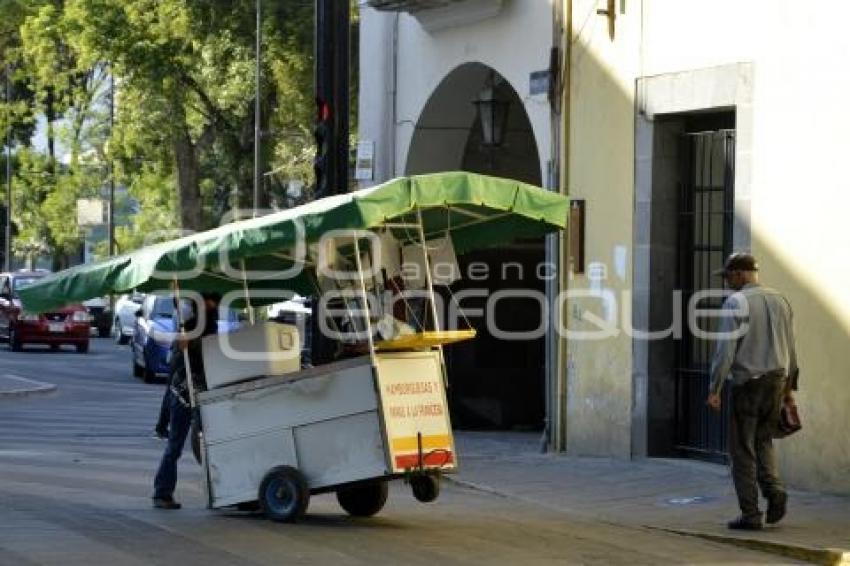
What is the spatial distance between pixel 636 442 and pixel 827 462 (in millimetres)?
3007

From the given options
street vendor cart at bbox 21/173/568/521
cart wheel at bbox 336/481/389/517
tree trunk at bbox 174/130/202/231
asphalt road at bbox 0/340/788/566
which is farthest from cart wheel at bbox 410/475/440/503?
tree trunk at bbox 174/130/202/231

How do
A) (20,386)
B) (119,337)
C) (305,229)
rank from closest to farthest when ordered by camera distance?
(305,229)
(20,386)
(119,337)

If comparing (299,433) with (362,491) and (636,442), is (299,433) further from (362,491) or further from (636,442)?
(636,442)

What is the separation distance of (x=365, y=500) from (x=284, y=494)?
2.82 feet

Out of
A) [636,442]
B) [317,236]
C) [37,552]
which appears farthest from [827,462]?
[37,552]

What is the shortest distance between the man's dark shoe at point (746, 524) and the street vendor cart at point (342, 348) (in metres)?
2.04

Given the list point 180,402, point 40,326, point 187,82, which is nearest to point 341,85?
point 180,402

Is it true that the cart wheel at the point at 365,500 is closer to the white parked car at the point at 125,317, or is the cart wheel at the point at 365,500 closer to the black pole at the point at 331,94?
the black pole at the point at 331,94

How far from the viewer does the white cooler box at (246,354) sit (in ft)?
42.3

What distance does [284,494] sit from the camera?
496 inches

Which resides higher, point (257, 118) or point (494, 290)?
point (257, 118)

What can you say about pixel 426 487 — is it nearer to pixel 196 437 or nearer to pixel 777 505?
pixel 196 437

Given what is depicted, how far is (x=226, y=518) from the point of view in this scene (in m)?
12.9

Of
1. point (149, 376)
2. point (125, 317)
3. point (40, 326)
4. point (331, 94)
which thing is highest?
A: point (331, 94)
